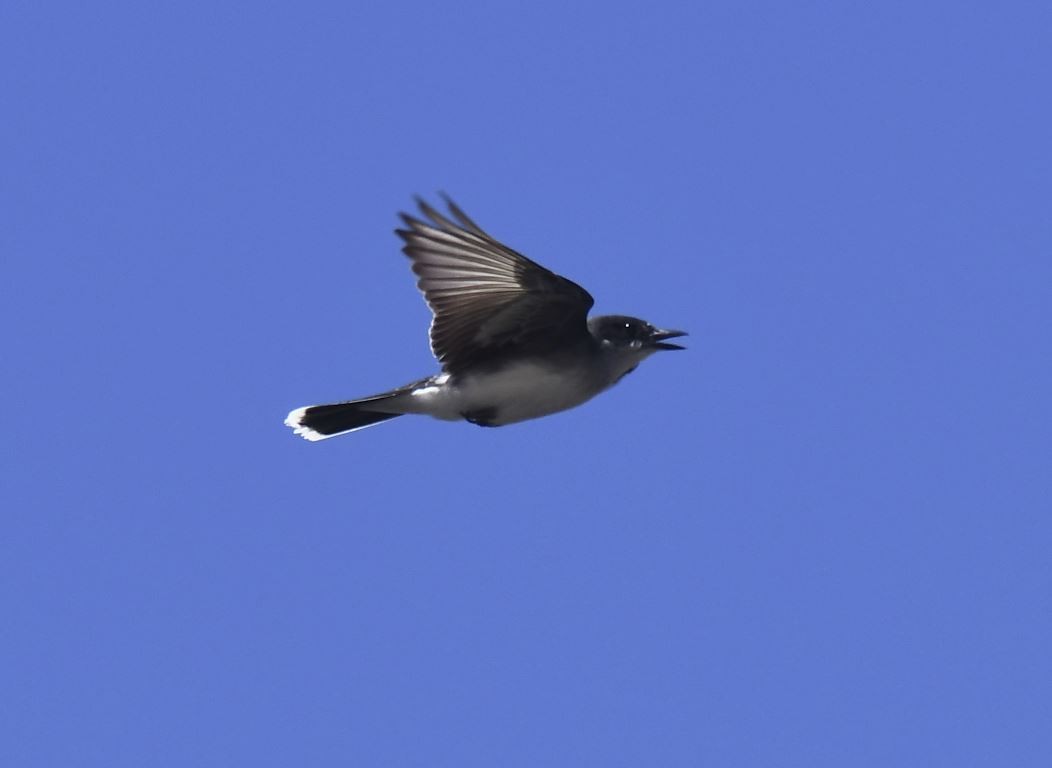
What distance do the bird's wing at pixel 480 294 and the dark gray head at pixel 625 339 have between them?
A: 0.38 m

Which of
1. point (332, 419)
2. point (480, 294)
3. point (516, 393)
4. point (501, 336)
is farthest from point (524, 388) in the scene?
point (332, 419)

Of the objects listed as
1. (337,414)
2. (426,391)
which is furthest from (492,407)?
(337,414)

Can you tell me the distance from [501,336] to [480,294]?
550mm

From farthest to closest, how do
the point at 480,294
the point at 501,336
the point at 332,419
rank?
the point at 332,419, the point at 501,336, the point at 480,294

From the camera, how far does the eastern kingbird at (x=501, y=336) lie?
1441 centimetres

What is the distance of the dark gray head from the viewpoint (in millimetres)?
15469

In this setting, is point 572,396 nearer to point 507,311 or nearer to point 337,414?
point 507,311

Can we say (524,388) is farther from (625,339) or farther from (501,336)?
(625,339)

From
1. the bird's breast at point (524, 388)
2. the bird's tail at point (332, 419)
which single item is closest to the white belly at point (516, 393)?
the bird's breast at point (524, 388)

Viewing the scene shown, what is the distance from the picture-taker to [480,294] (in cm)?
1470

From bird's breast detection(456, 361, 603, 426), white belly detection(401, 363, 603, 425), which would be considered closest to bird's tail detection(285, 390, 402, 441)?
white belly detection(401, 363, 603, 425)

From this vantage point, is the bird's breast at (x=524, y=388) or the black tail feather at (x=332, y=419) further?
the black tail feather at (x=332, y=419)

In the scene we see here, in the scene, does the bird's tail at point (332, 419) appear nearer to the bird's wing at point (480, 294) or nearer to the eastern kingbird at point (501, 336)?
the eastern kingbird at point (501, 336)

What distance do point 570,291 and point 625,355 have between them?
1.19 m
